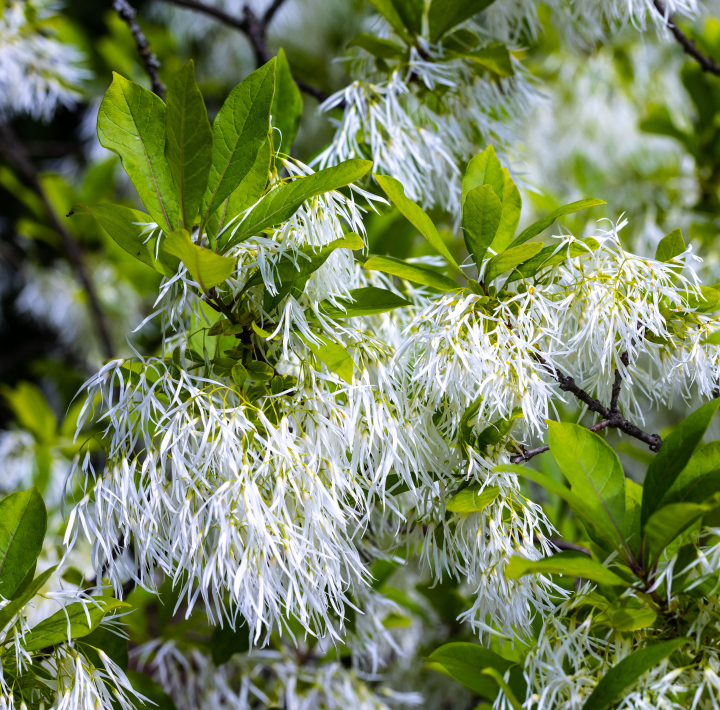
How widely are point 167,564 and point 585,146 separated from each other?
2836mm

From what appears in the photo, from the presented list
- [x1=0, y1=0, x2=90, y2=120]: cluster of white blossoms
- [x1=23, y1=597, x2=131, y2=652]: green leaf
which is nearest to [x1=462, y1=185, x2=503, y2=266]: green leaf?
[x1=23, y1=597, x2=131, y2=652]: green leaf

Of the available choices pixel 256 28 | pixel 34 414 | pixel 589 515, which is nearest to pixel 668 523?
pixel 589 515

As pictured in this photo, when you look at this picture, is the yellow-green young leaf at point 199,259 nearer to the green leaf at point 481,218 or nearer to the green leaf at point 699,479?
the green leaf at point 481,218

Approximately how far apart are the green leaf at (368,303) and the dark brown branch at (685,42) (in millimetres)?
702

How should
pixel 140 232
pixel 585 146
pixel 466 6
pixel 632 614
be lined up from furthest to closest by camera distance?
pixel 585 146 → pixel 466 6 → pixel 140 232 → pixel 632 614

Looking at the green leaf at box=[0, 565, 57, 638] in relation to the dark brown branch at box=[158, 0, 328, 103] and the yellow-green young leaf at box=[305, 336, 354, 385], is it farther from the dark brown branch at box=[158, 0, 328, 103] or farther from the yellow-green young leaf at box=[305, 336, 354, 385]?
the dark brown branch at box=[158, 0, 328, 103]

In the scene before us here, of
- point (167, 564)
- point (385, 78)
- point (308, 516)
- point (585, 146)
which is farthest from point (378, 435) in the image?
point (585, 146)

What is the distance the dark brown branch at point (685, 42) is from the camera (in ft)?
3.48

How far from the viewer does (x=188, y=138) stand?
2.06ft

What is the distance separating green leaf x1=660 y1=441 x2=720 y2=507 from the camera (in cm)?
60

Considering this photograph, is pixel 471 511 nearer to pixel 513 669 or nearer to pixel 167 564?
pixel 513 669

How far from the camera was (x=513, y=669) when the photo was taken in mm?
665

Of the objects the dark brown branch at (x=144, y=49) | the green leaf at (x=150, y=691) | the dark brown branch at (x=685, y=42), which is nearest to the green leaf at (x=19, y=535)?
the green leaf at (x=150, y=691)

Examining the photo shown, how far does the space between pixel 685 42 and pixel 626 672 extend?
1076 millimetres
